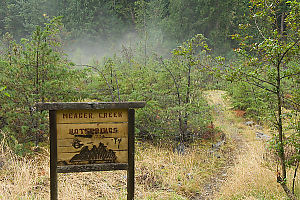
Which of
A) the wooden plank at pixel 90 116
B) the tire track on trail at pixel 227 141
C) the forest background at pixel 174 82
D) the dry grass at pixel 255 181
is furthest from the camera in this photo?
the tire track on trail at pixel 227 141

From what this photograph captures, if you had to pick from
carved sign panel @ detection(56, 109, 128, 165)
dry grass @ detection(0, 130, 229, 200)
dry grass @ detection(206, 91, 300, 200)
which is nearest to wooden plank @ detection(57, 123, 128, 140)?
carved sign panel @ detection(56, 109, 128, 165)

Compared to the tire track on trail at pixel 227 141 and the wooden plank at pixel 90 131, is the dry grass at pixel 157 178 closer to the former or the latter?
the tire track on trail at pixel 227 141

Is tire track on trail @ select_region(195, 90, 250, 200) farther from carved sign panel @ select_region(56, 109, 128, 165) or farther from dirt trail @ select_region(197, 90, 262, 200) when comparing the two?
carved sign panel @ select_region(56, 109, 128, 165)

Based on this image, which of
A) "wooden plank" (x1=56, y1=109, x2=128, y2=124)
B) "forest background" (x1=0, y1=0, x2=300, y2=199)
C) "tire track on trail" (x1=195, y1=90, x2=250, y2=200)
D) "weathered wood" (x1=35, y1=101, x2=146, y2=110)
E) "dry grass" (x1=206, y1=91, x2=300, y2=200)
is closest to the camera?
"weathered wood" (x1=35, y1=101, x2=146, y2=110)

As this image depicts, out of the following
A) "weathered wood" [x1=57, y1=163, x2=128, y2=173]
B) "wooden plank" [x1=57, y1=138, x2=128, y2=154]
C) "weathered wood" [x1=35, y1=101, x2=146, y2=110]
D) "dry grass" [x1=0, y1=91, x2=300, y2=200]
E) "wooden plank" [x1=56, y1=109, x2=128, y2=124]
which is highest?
"weathered wood" [x1=35, y1=101, x2=146, y2=110]

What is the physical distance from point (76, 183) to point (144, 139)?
11.0 feet

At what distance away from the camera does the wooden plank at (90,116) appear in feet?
9.29

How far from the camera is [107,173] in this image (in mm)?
5129

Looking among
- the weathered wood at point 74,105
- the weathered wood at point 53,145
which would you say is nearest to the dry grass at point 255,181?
the weathered wood at point 74,105

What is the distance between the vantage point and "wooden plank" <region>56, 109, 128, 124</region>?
283 cm

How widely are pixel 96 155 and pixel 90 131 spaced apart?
284 millimetres

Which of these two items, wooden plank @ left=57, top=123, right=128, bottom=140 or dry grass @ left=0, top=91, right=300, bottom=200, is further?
dry grass @ left=0, top=91, right=300, bottom=200

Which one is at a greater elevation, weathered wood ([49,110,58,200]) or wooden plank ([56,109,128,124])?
wooden plank ([56,109,128,124])

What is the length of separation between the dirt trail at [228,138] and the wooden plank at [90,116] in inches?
100
